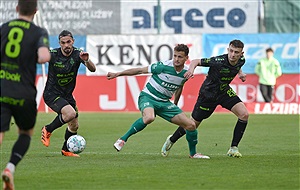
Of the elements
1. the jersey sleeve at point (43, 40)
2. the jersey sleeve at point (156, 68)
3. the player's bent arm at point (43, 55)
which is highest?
the jersey sleeve at point (43, 40)

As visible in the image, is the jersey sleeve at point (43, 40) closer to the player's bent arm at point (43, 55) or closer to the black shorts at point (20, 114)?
the player's bent arm at point (43, 55)

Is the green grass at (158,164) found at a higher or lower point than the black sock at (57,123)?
lower

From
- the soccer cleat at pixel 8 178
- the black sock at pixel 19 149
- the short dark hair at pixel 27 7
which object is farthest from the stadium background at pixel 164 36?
the soccer cleat at pixel 8 178

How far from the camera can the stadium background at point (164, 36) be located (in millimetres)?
28094

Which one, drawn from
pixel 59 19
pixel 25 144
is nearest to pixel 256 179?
pixel 25 144

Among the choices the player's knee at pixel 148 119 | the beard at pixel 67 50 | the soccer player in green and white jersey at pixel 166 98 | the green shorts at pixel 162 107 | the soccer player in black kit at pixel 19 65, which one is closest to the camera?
the soccer player in black kit at pixel 19 65

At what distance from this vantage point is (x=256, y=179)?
1057 centimetres

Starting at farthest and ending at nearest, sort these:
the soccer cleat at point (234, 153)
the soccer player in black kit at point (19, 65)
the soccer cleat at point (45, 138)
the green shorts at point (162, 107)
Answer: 1. the soccer cleat at point (45, 138)
2. the soccer cleat at point (234, 153)
3. the green shorts at point (162, 107)
4. the soccer player in black kit at point (19, 65)

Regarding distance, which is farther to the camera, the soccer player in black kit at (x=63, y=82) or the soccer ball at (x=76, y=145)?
the soccer player in black kit at (x=63, y=82)

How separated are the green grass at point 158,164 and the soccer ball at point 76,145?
0.71 ft

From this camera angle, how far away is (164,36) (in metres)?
28.5

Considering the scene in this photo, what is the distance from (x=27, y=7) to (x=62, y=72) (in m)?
5.08

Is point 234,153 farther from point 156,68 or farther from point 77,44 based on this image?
point 77,44

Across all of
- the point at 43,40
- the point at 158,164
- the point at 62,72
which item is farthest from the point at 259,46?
the point at 43,40
